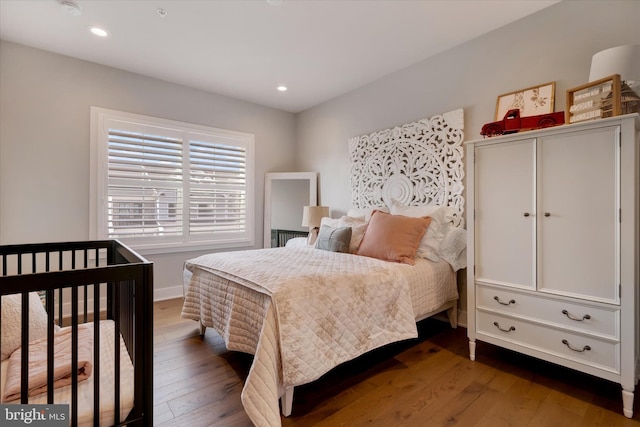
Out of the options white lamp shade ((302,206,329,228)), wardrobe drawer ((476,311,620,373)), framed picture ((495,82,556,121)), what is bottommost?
wardrobe drawer ((476,311,620,373))

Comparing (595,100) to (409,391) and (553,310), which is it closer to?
(553,310)

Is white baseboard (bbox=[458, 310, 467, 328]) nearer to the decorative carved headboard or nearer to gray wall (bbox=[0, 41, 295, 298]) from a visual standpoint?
the decorative carved headboard

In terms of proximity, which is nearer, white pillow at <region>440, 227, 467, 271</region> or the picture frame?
the picture frame

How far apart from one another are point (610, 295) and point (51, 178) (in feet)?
14.6

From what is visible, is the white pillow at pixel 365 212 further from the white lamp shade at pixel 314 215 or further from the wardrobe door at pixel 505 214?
the wardrobe door at pixel 505 214

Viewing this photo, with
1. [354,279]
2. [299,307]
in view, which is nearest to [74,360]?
[299,307]

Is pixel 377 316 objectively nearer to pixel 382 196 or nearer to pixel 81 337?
pixel 81 337

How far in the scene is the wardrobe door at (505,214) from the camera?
76.2 inches

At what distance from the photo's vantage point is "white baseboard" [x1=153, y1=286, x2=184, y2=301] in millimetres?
3574

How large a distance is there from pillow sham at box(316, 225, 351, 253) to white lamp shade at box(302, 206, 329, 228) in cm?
99

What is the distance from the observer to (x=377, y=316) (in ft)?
6.41


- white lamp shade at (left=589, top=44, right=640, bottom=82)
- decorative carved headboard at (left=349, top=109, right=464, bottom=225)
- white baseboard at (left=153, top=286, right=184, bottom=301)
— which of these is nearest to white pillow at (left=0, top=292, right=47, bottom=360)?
white baseboard at (left=153, top=286, right=184, bottom=301)

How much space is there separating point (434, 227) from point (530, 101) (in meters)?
1.22

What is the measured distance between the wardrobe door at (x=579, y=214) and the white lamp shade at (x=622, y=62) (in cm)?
52
